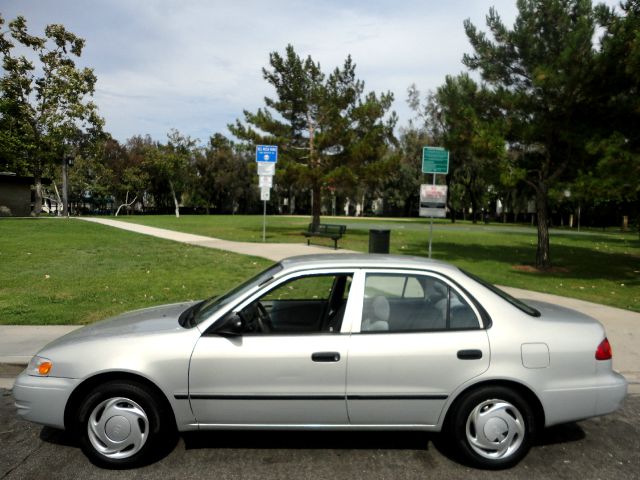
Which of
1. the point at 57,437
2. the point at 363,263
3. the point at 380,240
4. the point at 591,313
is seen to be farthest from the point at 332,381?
the point at 380,240

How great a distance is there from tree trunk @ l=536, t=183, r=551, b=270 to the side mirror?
13.6 metres

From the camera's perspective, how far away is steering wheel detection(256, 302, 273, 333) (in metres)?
3.81

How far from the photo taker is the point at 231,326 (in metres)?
3.57

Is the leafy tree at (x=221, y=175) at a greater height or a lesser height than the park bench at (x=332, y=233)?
greater

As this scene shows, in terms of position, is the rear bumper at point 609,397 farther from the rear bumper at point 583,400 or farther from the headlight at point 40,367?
the headlight at point 40,367

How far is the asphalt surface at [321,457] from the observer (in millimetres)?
3494

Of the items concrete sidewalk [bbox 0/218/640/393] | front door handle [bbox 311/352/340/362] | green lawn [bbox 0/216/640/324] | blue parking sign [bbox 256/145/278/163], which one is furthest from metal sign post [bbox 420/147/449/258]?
blue parking sign [bbox 256/145/278/163]

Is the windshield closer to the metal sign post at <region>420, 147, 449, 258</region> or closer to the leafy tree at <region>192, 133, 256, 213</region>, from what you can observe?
the metal sign post at <region>420, 147, 449, 258</region>

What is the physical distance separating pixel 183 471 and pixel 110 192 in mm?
65476

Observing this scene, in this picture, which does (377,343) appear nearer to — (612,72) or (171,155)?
(612,72)

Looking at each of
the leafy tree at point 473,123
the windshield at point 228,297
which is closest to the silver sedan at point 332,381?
the windshield at point 228,297

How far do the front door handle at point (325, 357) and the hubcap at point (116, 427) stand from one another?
1.25 meters

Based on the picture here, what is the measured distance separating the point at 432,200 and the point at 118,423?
729 centimetres

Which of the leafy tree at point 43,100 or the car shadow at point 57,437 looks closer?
the car shadow at point 57,437
